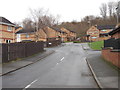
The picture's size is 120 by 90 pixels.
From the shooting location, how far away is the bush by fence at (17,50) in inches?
673

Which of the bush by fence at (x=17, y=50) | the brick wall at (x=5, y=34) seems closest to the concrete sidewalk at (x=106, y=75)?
the bush by fence at (x=17, y=50)

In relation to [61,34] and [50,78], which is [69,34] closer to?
[61,34]

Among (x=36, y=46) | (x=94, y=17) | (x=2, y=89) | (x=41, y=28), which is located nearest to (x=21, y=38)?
(x=41, y=28)

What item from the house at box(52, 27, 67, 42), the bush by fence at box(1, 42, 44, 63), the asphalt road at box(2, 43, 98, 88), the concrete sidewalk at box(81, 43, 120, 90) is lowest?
the asphalt road at box(2, 43, 98, 88)

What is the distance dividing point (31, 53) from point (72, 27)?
80.8m

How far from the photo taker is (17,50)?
2028cm

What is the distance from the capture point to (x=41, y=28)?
224 feet

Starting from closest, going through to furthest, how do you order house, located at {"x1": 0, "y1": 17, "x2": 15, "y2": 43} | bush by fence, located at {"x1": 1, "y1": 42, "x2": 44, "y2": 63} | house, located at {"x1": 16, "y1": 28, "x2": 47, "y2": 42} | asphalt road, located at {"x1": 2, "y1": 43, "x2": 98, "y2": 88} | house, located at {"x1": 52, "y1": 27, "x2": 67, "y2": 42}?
asphalt road, located at {"x1": 2, "y1": 43, "x2": 98, "y2": 88}
bush by fence, located at {"x1": 1, "y1": 42, "x2": 44, "y2": 63}
house, located at {"x1": 0, "y1": 17, "x2": 15, "y2": 43}
house, located at {"x1": 16, "y1": 28, "x2": 47, "y2": 42}
house, located at {"x1": 52, "y1": 27, "x2": 67, "y2": 42}

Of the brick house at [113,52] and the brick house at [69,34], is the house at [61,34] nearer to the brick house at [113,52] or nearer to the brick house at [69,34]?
the brick house at [69,34]

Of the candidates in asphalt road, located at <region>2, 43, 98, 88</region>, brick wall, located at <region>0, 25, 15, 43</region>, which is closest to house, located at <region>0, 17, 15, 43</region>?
brick wall, located at <region>0, 25, 15, 43</region>

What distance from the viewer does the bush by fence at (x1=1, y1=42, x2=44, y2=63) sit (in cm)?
1709

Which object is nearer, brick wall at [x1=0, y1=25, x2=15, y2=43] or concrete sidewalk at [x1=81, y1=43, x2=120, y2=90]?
concrete sidewalk at [x1=81, y1=43, x2=120, y2=90]

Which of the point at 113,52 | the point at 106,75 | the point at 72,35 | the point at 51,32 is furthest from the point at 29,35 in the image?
the point at 106,75

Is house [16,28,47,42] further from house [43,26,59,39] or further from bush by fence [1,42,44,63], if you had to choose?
bush by fence [1,42,44,63]
